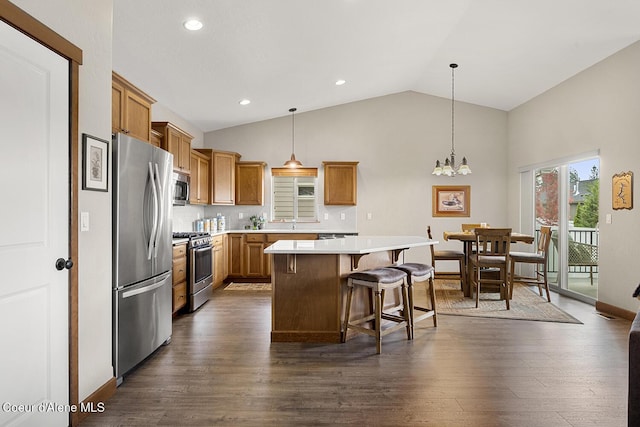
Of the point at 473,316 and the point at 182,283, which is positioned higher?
the point at 182,283

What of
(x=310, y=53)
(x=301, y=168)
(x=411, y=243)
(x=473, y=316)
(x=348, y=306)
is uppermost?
(x=310, y=53)

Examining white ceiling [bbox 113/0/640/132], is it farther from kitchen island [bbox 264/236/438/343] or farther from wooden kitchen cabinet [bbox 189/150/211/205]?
kitchen island [bbox 264/236/438/343]

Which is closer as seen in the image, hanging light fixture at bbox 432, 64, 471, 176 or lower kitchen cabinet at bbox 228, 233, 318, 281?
hanging light fixture at bbox 432, 64, 471, 176

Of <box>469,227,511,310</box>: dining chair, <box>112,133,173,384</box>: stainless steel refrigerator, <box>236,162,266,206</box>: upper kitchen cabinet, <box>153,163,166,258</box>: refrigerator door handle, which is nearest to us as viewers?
<box>112,133,173,384</box>: stainless steel refrigerator

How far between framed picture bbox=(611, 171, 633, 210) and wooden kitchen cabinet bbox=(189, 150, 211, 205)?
216 inches

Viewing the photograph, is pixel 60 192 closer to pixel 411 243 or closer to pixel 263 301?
pixel 411 243

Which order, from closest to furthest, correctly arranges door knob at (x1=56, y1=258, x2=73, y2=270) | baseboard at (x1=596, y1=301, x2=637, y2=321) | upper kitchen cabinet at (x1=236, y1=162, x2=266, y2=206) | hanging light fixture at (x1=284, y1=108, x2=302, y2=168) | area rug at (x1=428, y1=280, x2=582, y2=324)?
door knob at (x1=56, y1=258, x2=73, y2=270), baseboard at (x1=596, y1=301, x2=637, y2=321), area rug at (x1=428, y1=280, x2=582, y2=324), hanging light fixture at (x1=284, y1=108, x2=302, y2=168), upper kitchen cabinet at (x1=236, y1=162, x2=266, y2=206)

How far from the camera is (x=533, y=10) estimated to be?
4012mm

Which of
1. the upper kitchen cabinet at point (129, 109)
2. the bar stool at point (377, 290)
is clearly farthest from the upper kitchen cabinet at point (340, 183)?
the upper kitchen cabinet at point (129, 109)

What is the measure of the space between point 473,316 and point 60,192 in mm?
4134

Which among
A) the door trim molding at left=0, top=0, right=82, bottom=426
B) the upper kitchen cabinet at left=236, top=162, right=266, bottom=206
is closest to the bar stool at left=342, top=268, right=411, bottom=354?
the door trim molding at left=0, top=0, right=82, bottom=426

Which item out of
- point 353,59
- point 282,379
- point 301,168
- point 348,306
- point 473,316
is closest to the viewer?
point 282,379

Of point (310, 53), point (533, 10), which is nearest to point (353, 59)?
point (310, 53)

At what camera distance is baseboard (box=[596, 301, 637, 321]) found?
4.14 m
